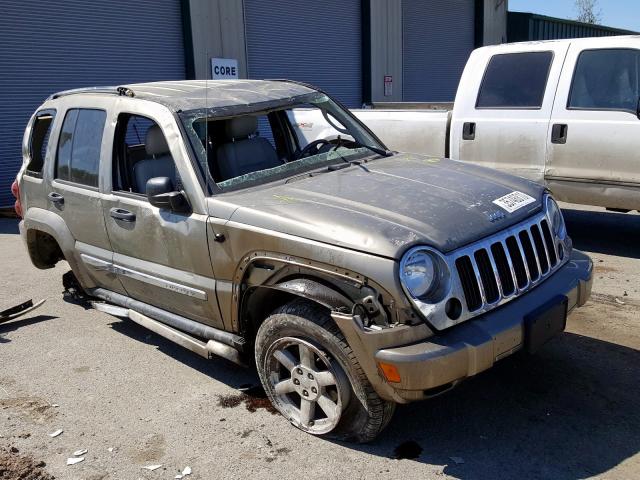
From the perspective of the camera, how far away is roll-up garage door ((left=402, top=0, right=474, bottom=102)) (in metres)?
20.0

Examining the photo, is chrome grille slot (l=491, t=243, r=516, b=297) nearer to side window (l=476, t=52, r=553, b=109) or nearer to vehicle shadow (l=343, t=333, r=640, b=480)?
vehicle shadow (l=343, t=333, r=640, b=480)

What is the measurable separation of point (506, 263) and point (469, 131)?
13.7ft

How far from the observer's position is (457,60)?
22.3 m

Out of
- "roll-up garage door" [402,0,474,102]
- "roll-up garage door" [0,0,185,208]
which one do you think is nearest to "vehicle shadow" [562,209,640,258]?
"roll-up garage door" [0,0,185,208]

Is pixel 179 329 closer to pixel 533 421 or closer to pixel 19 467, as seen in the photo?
pixel 19 467

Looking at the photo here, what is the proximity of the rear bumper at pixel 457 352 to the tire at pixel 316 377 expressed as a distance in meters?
0.27

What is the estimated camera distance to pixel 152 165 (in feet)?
14.5

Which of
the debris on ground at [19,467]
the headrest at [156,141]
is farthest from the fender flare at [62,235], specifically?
the debris on ground at [19,467]

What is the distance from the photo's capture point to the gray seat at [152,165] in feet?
13.9

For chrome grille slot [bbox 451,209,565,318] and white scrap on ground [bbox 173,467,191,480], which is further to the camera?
white scrap on ground [bbox 173,467,191,480]

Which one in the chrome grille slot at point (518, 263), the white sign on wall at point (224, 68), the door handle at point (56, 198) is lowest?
the chrome grille slot at point (518, 263)

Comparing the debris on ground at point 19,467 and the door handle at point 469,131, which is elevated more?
the door handle at point 469,131

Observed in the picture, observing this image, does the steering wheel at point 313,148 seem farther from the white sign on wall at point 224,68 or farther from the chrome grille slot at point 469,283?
the white sign on wall at point 224,68

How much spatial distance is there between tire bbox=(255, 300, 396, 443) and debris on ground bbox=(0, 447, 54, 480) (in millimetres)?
1238
